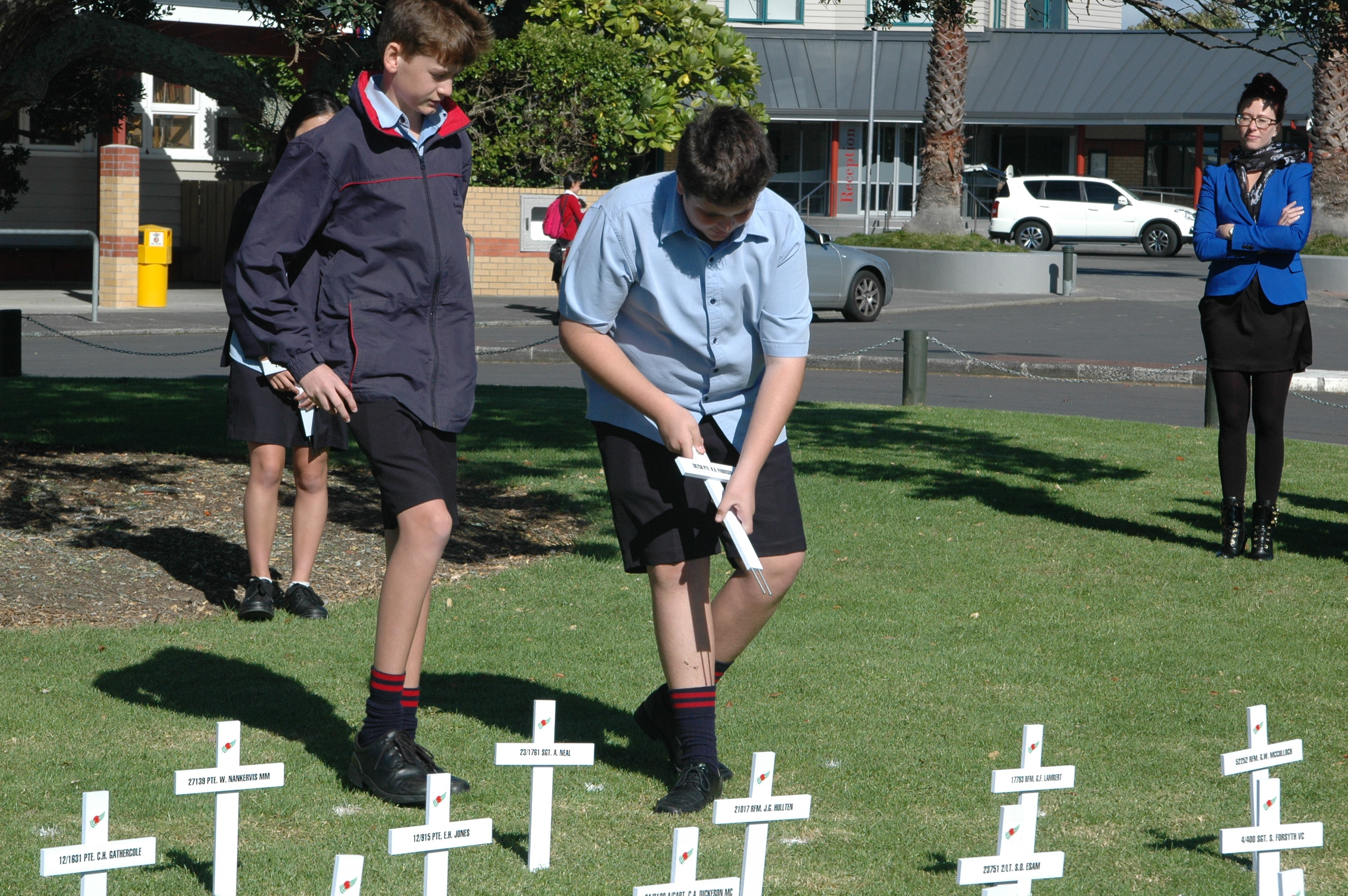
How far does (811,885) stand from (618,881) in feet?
1.44

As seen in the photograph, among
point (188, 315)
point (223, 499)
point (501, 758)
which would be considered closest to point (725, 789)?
point (501, 758)

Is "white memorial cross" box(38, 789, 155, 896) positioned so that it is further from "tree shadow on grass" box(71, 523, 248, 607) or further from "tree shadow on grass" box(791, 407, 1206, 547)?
"tree shadow on grass" box(791, 407, 1206, 547)

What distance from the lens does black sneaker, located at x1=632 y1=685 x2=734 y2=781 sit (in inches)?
160

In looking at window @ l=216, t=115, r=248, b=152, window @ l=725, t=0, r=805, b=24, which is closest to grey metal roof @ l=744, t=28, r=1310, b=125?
window @ l=725, t=0, r=805, b=24

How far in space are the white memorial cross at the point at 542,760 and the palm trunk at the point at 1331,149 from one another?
27.3m

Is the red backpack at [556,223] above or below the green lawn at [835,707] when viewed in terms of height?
above

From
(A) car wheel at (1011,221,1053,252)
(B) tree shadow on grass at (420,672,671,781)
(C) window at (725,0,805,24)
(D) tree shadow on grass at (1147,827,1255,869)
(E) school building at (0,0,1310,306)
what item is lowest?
(D) tree shadow on grass at (1147,827,1255,869)

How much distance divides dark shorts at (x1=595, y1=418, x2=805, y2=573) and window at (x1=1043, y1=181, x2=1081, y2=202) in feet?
118

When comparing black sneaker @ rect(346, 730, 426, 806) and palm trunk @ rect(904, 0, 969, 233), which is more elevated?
palm trunk @ rect(904, 0, 969, 233)

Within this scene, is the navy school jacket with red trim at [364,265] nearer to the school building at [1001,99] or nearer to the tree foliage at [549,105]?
the tree foliage at [549,105]

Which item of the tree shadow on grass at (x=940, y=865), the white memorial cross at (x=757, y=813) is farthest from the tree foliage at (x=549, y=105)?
the white memorial cross at (x=757, y=813)

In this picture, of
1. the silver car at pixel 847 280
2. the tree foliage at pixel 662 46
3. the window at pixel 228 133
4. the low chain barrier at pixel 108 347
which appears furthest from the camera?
the window at pixel 228 133

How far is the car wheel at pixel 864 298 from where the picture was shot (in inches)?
854

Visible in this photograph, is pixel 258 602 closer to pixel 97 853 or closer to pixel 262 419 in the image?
pixel 262 419
